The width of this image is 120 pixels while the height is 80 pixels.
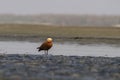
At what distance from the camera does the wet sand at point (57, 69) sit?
17.6m

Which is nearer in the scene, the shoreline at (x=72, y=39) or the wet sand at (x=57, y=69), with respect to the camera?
the wet sand at (x=57, y=69)

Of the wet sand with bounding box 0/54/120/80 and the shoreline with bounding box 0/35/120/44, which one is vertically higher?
the wet sand with bounding box 0/54/120/80

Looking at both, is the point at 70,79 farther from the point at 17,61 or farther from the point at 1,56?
the point at 1,56

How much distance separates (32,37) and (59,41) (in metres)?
3.37

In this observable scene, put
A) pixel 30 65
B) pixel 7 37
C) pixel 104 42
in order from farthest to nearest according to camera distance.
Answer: pixel 7 37 → pixel 104 42 → pixel 30 65

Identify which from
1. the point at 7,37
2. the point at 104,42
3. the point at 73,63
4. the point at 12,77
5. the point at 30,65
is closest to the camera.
Answer: the point at 12,77

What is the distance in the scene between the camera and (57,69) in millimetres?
19438

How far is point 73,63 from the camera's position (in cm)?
2172

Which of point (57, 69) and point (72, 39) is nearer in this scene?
point (57, 69)

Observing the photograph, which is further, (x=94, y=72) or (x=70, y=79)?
(x=94, y=72)

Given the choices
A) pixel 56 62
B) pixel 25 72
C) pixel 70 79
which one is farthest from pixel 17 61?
pixel 70 79

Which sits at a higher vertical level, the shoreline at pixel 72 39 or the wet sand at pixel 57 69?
the wet sand at pixel 57 69

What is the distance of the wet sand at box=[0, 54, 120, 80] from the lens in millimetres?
17578

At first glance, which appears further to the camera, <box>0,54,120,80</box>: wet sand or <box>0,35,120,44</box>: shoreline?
<box>0,35,120,44</box>: shoreline
